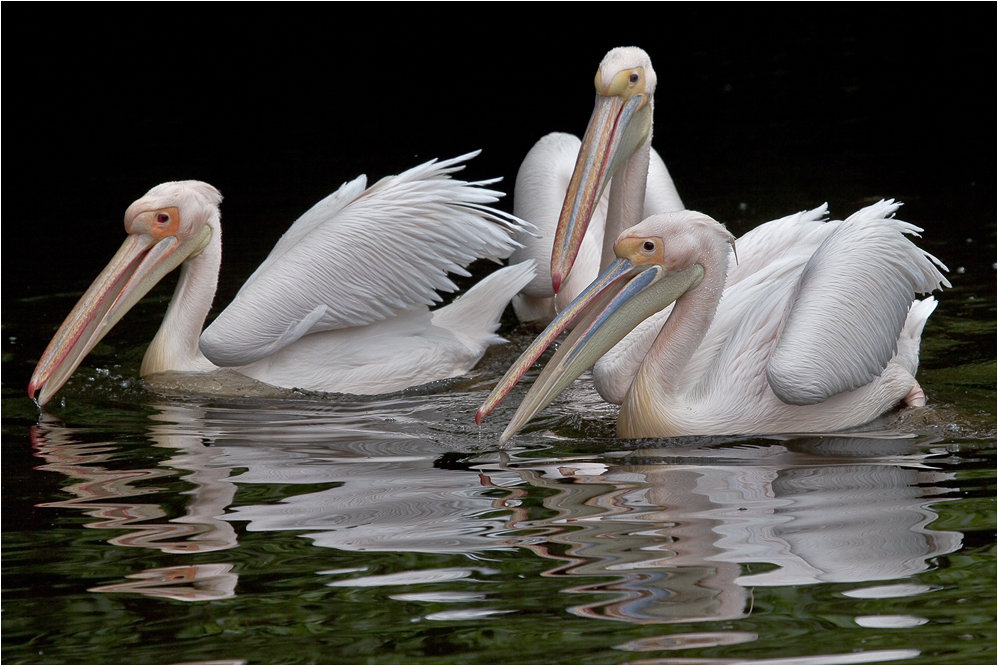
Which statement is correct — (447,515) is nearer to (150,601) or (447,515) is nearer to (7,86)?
(150,601)

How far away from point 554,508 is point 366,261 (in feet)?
6.53

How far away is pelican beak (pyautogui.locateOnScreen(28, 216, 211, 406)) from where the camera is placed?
502cm

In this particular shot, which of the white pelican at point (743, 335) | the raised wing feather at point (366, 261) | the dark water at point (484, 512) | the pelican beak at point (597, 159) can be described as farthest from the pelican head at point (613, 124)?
the white pelican at point (743, 335)

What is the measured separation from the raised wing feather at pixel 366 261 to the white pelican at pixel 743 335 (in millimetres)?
1341

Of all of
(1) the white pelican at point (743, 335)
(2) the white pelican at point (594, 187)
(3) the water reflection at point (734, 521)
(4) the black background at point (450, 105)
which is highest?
(4) the black background at point (450, 105)

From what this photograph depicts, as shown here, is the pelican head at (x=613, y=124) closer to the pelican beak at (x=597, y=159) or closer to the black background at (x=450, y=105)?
the pelican beak at (x=597, y=159)

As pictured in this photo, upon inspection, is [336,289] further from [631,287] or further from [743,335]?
[743,335]

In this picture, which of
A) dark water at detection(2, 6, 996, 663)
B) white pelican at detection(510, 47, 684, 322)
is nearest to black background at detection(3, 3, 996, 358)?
dark water at detection(2, 6, 996, 663)

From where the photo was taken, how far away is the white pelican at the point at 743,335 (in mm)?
3947

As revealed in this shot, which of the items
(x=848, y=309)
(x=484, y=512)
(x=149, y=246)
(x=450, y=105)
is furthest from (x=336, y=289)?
(x=450, y=105)

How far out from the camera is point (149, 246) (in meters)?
5.39

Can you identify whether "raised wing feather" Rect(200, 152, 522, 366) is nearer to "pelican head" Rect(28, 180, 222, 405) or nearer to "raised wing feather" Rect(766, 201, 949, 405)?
"pelican head" Rect(28, 180, 222, 405)

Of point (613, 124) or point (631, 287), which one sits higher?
point (613, 124)

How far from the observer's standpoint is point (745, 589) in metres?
2.87
